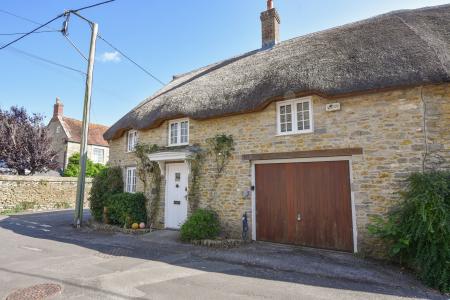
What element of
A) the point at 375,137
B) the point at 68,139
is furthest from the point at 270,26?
the point at 68,139

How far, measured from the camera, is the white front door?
33.5ft

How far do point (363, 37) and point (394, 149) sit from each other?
148 inches

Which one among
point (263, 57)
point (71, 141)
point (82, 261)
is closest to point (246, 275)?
point (82, 261)

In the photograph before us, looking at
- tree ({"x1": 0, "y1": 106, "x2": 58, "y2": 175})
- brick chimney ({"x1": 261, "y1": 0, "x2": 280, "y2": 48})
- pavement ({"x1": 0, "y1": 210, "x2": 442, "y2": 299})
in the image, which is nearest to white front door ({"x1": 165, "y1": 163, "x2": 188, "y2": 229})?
pavement ({"x1": 0, "y1": 210, "x2": 442, "y2": 299})

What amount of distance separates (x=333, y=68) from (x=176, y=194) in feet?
21.4

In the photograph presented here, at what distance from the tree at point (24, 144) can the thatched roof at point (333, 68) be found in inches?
472

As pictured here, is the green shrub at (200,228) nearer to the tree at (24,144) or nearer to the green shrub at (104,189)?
the green shrub at (104,189)

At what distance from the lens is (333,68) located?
768 centimetres

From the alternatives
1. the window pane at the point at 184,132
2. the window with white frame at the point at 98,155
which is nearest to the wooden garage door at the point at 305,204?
the window pane at the point at 184,132

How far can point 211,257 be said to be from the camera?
6.88 m

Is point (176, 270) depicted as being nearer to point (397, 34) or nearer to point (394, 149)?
point (394, 149)

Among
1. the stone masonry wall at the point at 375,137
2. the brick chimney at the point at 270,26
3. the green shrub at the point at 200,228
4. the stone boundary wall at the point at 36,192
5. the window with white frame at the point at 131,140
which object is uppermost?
the brick chimney at the point at 270,26

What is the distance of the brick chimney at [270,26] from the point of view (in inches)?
511

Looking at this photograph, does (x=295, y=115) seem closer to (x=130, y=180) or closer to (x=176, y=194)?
(x=176, y=194)
